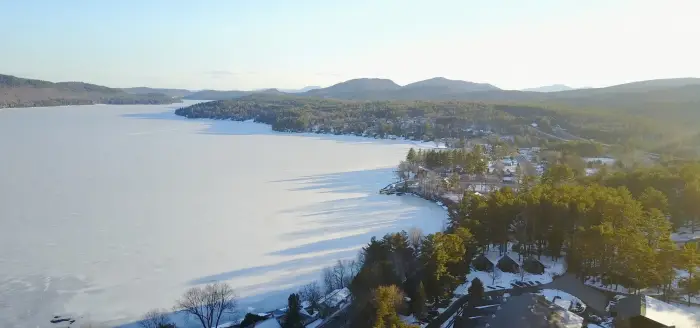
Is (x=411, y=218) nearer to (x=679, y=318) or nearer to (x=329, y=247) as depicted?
(x=329, y=247)

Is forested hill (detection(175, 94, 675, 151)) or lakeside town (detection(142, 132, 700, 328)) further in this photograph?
forested hill (detection(175, 94, 675, 151))

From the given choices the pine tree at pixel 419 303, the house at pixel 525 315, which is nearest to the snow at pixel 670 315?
the house at pixel 525 315

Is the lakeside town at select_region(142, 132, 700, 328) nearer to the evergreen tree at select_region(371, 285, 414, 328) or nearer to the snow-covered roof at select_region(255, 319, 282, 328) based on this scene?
the snow-covered roof at select_region(255, 319, 282, 328)

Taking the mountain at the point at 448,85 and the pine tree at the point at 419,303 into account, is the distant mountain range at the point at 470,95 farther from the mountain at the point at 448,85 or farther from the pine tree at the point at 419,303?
the pine tree at the point at 419,303

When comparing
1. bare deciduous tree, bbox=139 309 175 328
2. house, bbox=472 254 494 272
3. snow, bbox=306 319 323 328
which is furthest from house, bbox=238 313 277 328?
house, bbox=472 254 494 272

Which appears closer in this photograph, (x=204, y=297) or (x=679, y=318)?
(x=679, y=318)

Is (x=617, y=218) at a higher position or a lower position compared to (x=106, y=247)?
higher

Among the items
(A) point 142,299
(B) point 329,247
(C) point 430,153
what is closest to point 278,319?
(A) point 142,299

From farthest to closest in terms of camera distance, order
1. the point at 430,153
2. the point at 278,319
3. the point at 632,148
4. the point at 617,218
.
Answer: the point at 632,148, the point at 430,153, the point at 617,218, the point at 278,319
